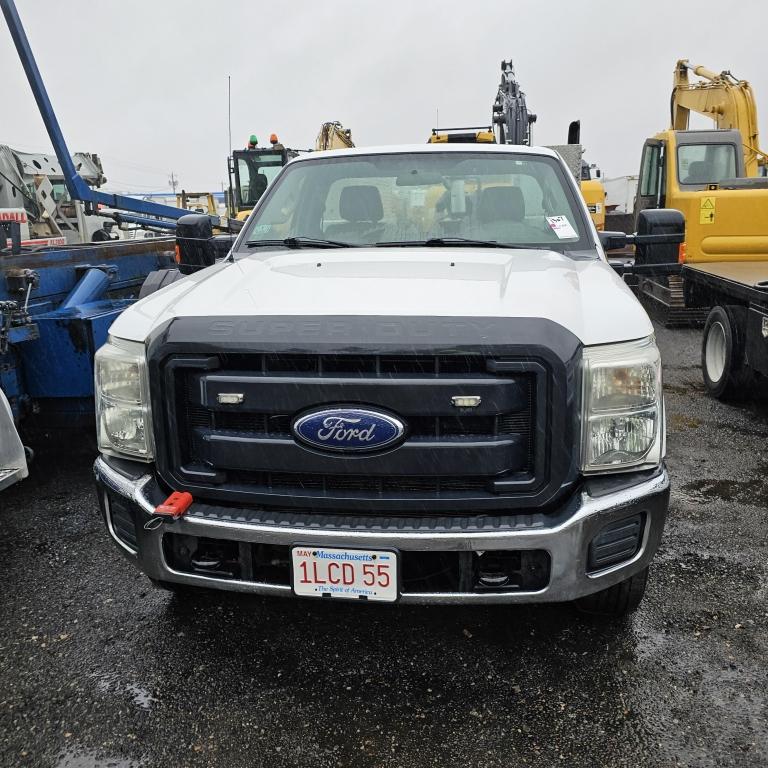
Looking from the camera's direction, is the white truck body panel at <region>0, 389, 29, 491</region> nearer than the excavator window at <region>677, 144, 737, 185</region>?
Yes

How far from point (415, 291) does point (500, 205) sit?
131 cm

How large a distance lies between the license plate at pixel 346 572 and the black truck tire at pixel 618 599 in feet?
2.93

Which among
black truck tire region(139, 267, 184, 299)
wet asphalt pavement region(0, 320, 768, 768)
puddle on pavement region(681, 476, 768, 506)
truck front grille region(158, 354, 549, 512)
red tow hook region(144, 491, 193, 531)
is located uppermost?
black truck tire region(139, 267, 184, 299)

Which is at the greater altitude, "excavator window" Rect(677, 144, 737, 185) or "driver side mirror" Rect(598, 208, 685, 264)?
"excavator window" Rect(677, 144, 737, 185)

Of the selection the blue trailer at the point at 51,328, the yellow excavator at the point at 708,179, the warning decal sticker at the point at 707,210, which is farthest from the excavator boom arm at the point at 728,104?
the blue trailer at the point at 51,328

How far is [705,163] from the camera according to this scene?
1061 centimetres

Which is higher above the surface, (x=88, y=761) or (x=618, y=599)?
(x=618, y=599)

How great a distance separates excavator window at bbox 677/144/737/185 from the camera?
10.5 meters

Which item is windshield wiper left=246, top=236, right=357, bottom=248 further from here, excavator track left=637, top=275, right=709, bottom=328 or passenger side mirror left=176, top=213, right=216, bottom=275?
excavator track left=637, top=275, right=709, bottom=328

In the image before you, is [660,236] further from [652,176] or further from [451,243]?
[652,176]

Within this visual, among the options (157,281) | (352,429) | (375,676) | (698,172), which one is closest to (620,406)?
(352,429)

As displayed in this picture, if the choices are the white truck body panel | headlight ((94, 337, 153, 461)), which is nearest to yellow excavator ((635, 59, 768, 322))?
headlight ((94, 337, 153, 461))

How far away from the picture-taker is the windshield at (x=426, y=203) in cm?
349

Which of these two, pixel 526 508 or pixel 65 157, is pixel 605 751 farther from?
pixel 65 157
